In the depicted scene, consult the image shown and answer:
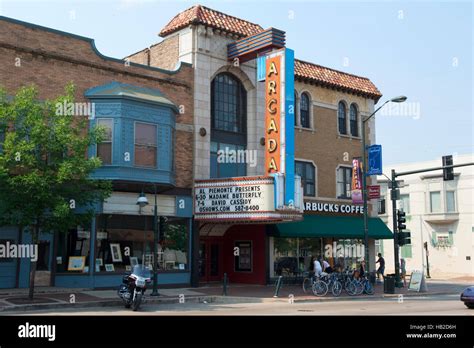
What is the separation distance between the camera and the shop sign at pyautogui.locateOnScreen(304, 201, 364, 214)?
3127cm

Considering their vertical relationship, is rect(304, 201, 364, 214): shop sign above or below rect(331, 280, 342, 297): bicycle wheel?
above

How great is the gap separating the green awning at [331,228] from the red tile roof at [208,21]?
34.2 feet

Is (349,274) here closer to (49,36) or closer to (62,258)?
(62,258)

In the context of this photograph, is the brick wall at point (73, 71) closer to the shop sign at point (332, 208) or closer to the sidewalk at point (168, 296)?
the sidewalk at point (168, 296)

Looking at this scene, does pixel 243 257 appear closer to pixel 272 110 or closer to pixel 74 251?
pixel 272 110

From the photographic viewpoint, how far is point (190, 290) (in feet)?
81.2

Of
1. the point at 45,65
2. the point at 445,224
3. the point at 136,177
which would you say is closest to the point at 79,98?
the point at 45,65

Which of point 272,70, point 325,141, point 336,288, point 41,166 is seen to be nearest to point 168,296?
point 41,166

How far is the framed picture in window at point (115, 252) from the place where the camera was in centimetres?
2405

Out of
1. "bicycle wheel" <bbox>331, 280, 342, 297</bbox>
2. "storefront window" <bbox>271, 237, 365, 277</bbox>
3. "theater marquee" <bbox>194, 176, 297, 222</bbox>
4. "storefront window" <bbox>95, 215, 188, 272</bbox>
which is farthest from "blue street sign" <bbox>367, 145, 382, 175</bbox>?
"storefront window" <bbox>95, 215, 188, 272</bbox>

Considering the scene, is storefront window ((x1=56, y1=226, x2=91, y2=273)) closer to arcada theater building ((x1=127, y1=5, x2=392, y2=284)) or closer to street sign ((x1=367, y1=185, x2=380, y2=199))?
arcada theater building ((x1=127, y1=5, x2=392, y2=284))

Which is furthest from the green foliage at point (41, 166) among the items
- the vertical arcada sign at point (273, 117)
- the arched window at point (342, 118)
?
the arched window at point (342, 118)

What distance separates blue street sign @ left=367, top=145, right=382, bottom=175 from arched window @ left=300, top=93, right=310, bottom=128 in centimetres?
399
